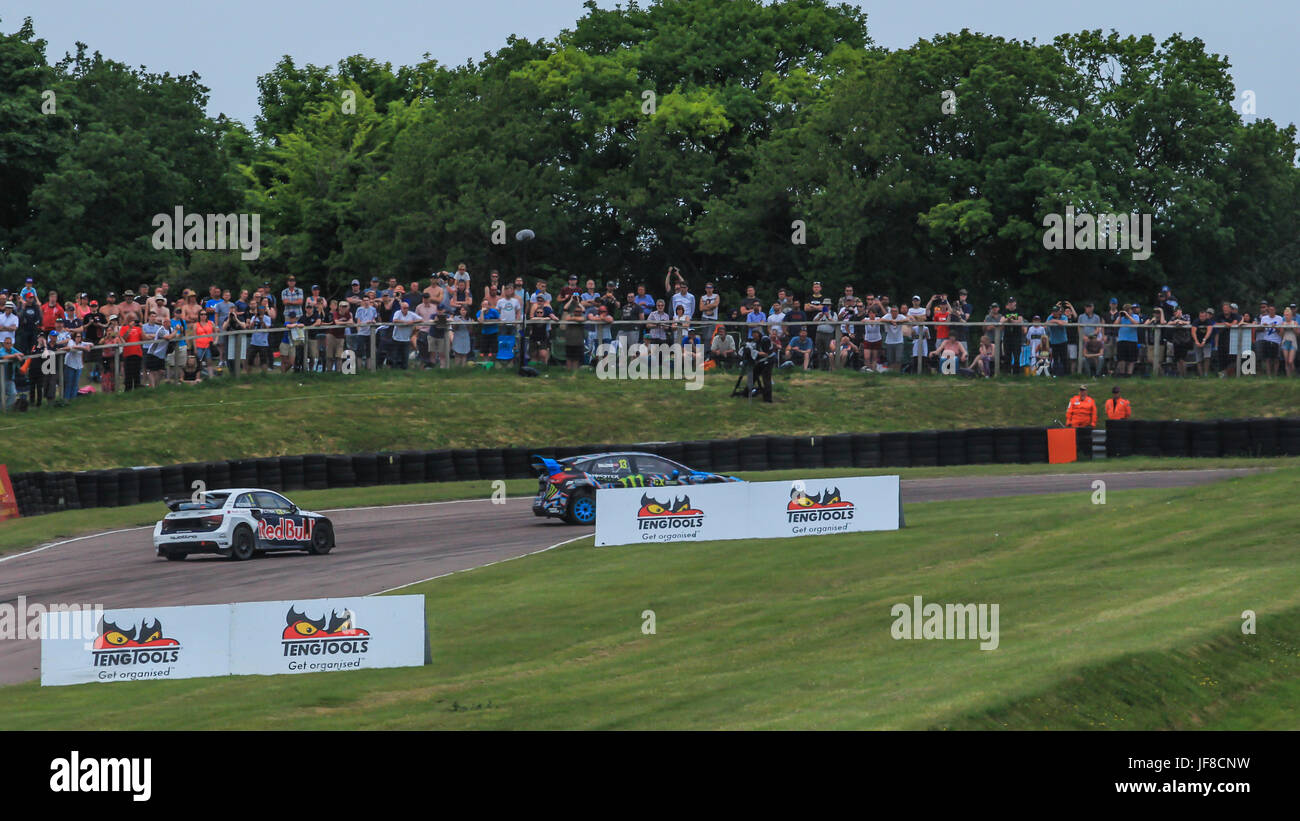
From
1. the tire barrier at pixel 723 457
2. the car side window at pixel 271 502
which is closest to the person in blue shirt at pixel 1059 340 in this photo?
the tire barrier at pixel 723 457

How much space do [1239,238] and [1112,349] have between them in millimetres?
17304

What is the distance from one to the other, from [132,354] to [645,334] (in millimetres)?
11718

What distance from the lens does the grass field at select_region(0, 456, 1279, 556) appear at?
30438 millimetres

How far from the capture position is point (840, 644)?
18.1 meters

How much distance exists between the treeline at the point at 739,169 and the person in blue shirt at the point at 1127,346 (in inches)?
417

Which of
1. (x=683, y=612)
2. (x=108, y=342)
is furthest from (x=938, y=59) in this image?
(x=683, y=612)

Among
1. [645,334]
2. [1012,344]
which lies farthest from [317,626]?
[1012,344]

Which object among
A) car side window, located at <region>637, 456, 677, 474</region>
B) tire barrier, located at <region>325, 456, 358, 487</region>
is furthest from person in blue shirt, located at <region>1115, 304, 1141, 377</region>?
tire barrier, located at <region>325, 456, 358, 487</region>

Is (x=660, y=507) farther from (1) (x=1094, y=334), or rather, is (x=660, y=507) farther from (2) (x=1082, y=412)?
(1) (x=1094, y=334)

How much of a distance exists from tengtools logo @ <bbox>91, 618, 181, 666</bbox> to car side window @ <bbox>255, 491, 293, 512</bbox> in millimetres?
9671

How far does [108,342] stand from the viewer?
36.7 meters

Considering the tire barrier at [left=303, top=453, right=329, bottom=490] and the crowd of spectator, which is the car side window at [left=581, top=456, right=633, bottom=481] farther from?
the crowd of spectator

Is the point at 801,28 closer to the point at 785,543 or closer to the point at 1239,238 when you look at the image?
the point at 1239,238
